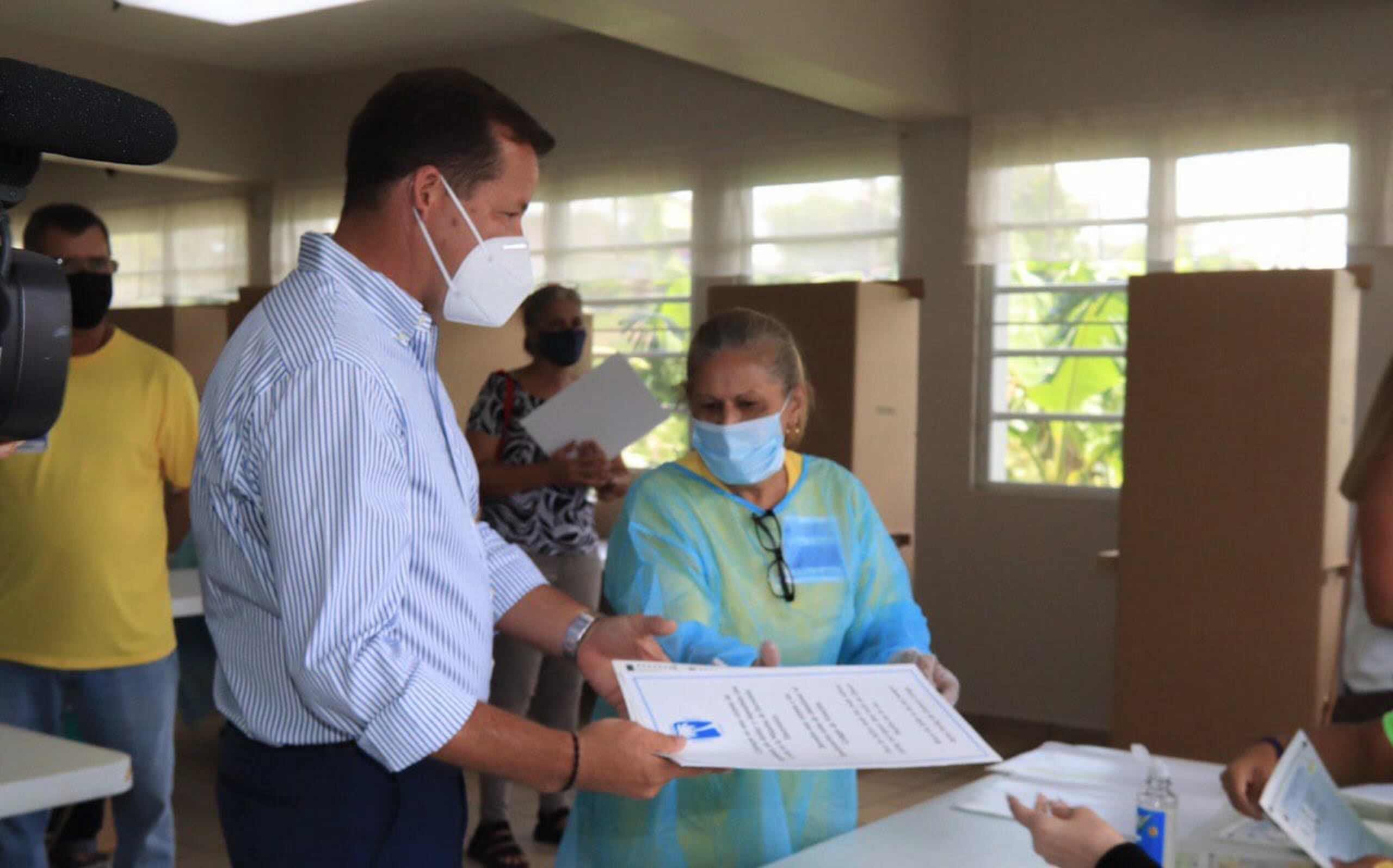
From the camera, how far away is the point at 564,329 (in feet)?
12.2

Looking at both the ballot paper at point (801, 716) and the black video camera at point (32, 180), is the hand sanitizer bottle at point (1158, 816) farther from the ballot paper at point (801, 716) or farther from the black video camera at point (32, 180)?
the black video camera at point (32, 180)

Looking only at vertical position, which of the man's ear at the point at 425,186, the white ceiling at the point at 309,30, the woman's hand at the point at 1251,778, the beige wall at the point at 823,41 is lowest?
the woman's hand at the point at 1251,778

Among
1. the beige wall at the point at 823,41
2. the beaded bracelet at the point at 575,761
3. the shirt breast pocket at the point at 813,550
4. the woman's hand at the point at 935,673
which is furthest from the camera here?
the beige wall at the point at 823,41

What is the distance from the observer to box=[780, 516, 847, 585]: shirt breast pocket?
2.04m

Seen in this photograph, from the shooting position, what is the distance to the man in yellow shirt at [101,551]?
254 centimetres

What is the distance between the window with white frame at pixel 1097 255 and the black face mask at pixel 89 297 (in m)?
3.54

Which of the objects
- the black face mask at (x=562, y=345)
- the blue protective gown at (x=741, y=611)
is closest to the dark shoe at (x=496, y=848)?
the black face mask at (x=562, y=345)

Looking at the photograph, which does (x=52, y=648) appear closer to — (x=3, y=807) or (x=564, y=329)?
(x=3, y=807)

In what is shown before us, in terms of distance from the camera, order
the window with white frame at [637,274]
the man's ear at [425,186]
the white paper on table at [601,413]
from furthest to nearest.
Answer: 1. the window with white frame at [637,274]
2. the white paper on table at [601,413]
3. the man's ear at [425,186]

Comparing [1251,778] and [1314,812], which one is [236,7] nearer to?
[1251,778]

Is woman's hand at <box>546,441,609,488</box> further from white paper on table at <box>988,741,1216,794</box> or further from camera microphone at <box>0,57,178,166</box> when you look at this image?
camera microphone at <box>0,57,178,166</box>

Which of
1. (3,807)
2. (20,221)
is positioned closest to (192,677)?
(3,807)

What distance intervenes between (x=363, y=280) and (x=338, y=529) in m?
0.32

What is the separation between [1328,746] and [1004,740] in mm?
3592
